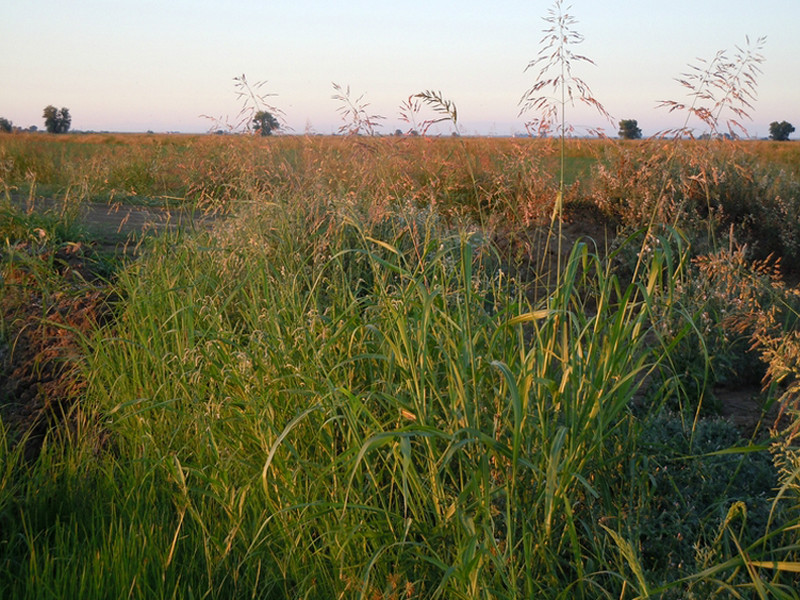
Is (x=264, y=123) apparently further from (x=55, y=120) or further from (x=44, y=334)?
(x=55, y=120)

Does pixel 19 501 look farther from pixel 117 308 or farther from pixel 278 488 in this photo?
pixel 117 308

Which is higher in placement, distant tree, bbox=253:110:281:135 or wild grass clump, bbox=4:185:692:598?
distant tree, bbox=253:110:281:135

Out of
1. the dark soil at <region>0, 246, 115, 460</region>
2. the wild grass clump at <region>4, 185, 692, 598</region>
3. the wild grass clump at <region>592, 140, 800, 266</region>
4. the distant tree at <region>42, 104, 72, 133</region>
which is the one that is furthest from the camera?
the distant tree at <region>42, 104, 72, 133</region>

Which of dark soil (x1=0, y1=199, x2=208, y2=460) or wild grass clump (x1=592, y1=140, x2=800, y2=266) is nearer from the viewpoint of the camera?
dark soil (x1=0, y1=199, x2=208, y2=460)

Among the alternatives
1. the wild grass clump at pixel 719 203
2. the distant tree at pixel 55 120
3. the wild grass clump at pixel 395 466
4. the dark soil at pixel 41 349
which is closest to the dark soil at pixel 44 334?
the dark soil at pixel 41 349

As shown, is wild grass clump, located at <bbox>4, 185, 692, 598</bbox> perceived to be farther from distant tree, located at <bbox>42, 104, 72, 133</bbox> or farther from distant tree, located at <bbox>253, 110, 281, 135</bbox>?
distant tree, located at <bbox>42, 104, 72, 133</bbox>

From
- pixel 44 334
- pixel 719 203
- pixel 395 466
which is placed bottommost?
pixel 395 466

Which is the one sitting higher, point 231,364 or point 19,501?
point 231,364

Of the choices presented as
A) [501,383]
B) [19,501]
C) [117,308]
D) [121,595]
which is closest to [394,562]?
[501,383]

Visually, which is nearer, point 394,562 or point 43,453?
point 394,562

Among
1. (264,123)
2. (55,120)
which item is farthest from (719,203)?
(55,120)

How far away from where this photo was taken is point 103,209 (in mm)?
8594

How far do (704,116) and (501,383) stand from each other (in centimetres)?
114

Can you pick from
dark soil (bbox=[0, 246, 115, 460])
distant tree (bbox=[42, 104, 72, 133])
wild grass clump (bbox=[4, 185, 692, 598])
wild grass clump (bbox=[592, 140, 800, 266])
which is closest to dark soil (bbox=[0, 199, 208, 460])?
dark soil (bbox=[0, 246, 115, 460])
